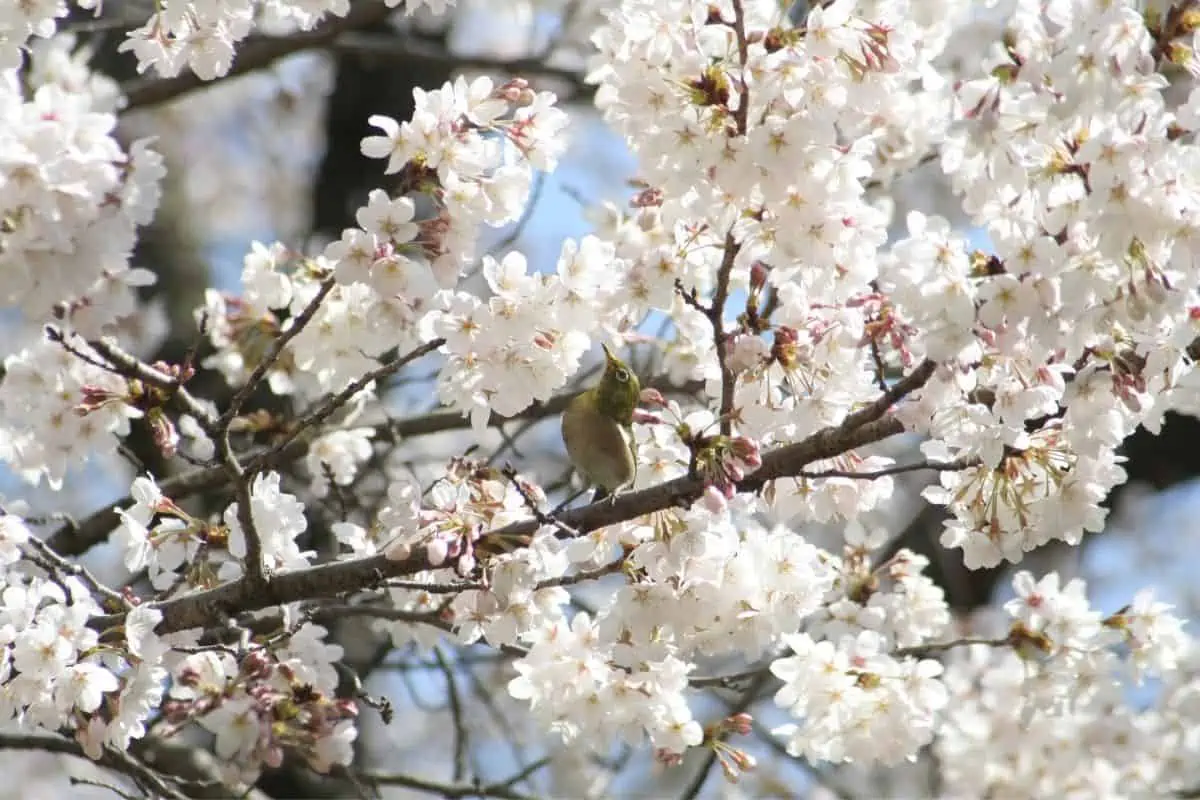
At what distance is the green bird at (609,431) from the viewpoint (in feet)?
9.71

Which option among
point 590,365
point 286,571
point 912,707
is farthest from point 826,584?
point 590,365

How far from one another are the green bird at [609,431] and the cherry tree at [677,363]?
0.08 metres

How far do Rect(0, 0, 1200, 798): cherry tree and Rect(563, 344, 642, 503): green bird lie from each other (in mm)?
78

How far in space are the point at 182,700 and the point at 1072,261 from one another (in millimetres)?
1733

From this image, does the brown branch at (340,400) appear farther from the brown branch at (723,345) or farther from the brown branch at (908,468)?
the brown branch at (908,468)

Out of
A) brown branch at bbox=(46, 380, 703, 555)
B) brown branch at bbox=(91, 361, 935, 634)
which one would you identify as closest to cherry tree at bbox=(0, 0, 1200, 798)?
brown branch at bbox=(91, 361, 935, 634)

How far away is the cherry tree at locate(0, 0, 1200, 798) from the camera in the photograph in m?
2.22

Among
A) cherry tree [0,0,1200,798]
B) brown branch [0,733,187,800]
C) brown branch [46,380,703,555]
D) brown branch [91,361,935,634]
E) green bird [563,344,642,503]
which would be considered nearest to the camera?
cherry tree [0,0,1200,798]

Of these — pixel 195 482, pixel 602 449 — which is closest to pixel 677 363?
pixel 602 449

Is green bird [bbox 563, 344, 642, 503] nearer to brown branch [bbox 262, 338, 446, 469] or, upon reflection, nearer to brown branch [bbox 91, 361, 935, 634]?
brown branch [bbox 91, 361, 935, 634]

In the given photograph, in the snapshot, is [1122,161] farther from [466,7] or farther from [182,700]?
[466,7]

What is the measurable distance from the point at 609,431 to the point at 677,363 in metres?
0.66

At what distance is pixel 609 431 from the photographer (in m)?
2.97

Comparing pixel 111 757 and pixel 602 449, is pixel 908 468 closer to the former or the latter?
pixel 602 449
